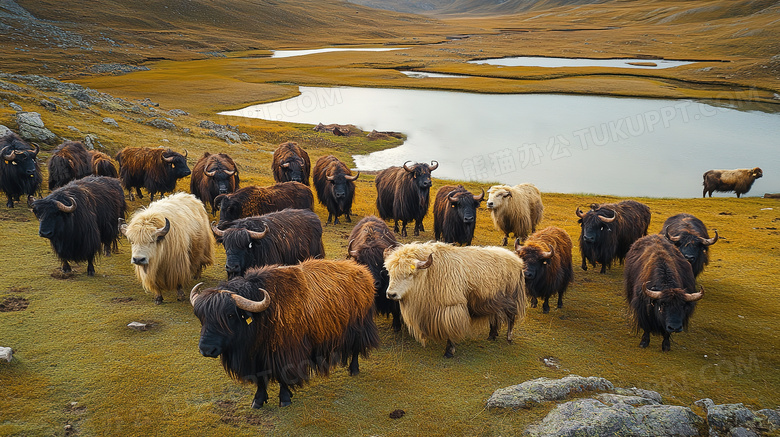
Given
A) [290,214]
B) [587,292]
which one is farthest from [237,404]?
[587,292]

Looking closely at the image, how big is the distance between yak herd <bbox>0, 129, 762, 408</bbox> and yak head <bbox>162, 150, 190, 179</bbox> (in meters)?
0.94

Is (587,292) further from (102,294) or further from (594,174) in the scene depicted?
(594,174)

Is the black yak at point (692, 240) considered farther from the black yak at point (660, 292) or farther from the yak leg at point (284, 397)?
the yak leg at point (284, 397)

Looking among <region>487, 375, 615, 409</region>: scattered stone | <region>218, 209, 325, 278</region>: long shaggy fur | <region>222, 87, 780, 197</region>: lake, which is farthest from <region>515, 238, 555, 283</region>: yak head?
<region>222, 87, 780, 197</region>: lake

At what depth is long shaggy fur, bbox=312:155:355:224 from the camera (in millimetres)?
14211

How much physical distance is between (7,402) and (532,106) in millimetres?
46955

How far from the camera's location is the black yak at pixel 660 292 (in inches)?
303

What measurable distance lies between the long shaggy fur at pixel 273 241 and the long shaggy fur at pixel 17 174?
24.3ft

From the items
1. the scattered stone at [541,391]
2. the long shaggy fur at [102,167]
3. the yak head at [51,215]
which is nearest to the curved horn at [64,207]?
the yak head at [51,215]

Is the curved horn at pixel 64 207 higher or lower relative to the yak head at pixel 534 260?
higher

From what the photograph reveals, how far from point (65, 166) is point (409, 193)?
10083mm

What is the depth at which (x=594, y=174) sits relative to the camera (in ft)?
90.1

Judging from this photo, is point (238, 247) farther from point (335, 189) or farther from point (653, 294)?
point (653, 294)

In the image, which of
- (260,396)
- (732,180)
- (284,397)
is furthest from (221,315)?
(732,180)
